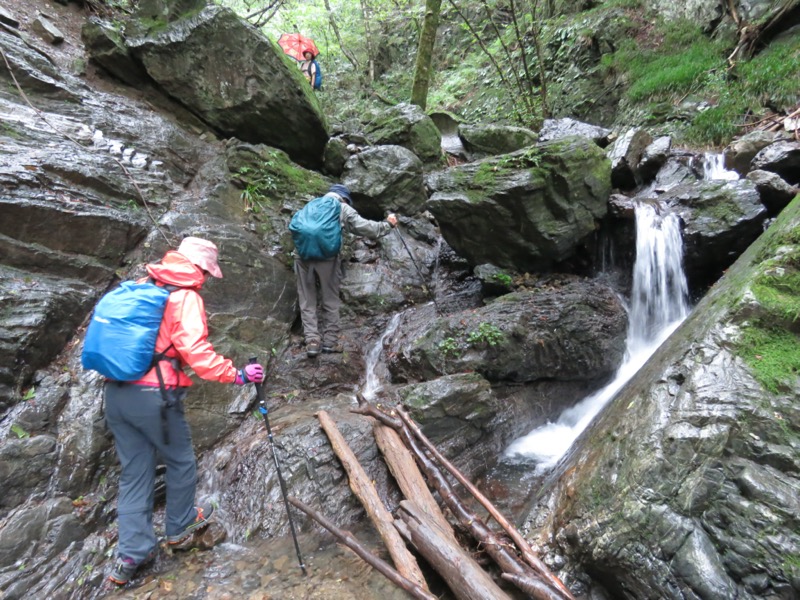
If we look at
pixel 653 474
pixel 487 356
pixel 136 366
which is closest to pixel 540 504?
pixel 653 474

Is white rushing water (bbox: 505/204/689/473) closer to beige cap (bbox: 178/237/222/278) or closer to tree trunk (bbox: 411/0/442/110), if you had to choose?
beige cap (bbox: 178/237/222/278)

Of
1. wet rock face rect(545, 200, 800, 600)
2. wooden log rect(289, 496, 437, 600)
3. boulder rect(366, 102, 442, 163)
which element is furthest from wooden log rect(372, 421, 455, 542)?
boulder rect(366, 102, 442, 163)

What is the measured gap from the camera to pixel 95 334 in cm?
A: 325

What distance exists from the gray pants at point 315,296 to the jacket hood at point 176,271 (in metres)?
2.97

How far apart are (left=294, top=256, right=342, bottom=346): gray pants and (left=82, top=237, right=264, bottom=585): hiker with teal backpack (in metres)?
2.87

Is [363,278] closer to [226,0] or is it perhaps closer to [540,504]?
[540,504]

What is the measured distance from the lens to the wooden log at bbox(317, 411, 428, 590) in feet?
11.1

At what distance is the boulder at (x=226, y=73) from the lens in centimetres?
841

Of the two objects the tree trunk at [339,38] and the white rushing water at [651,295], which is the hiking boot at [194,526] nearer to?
the white rushing water at [651,295]

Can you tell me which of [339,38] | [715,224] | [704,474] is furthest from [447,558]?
[339,38]

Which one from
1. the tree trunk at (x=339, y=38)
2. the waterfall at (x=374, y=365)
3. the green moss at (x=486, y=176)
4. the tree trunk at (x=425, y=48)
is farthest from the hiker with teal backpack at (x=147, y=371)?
the tree trunk at (x=339, y=38)

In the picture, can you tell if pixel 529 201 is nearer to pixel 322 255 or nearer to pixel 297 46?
pixel 322 255

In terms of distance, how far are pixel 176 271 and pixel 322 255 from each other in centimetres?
292

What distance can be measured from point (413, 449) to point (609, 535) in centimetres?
216
